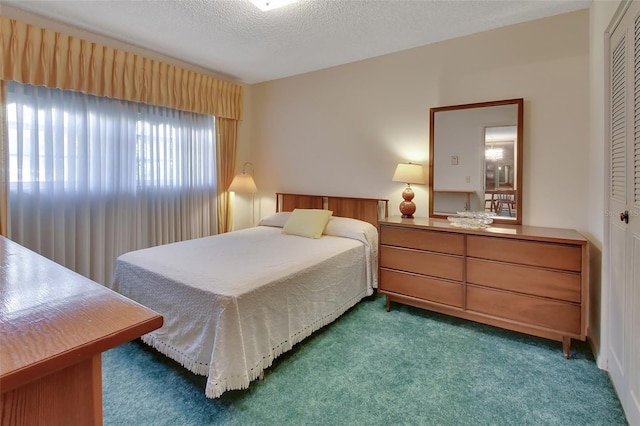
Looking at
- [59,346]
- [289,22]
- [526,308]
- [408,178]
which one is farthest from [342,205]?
[59,346]

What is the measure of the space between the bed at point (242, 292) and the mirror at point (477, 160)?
2.91 feet

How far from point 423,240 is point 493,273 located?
563 mm

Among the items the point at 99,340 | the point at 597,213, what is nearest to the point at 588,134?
the point at 597,213

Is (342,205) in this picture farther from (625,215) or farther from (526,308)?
(625,215)

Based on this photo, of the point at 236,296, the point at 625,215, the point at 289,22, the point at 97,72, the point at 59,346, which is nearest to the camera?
the point at 59,346

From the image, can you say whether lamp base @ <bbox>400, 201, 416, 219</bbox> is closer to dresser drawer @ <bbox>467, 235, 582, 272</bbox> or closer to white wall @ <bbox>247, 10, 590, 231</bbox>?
white wall @ <bbox>247, 10, 590, 231</bbox>

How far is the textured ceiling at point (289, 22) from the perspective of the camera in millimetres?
2428

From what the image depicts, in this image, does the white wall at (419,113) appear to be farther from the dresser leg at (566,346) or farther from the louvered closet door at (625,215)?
the dresser leg at (566,346)

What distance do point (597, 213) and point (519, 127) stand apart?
913 mm

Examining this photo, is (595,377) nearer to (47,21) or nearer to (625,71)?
(625,71)

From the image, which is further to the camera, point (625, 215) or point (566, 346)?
point (566, 346)

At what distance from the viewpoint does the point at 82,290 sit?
77 cm

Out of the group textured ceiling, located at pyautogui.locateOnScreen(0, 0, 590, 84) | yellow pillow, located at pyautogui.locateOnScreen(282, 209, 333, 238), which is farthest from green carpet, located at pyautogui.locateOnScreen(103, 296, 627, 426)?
textured ceiling, located at pyautogui.locateOnScreen(0, 0, 590, 84)

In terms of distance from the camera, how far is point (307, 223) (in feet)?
11.0
